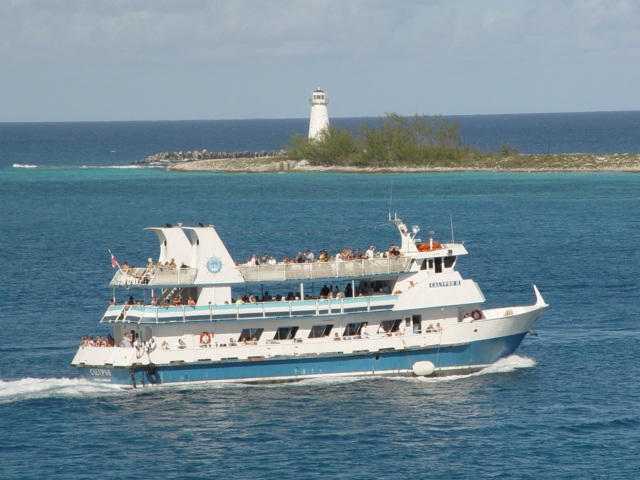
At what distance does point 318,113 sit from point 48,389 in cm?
12015

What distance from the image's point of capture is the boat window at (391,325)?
1768 inches

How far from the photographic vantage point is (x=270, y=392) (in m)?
42.1

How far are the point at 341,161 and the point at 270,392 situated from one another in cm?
11010

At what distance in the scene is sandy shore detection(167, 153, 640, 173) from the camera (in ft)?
456

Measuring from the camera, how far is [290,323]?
145 feet

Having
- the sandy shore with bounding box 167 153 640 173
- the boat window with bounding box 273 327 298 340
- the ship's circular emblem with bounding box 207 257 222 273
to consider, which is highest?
the sandy shore with bounding box 167 153 640 173

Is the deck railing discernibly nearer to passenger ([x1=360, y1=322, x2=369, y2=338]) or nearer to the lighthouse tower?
passenger ([x1=360, y1=322, x2=369, y2=338])

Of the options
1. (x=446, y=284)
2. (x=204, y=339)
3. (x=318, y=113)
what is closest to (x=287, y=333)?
(x=204, y=339)

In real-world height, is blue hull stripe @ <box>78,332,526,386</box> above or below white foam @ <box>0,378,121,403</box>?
above

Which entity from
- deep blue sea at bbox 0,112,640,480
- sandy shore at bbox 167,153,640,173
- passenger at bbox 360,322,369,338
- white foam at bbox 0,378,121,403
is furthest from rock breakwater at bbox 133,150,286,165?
white foam at bbox 0,378,121,403

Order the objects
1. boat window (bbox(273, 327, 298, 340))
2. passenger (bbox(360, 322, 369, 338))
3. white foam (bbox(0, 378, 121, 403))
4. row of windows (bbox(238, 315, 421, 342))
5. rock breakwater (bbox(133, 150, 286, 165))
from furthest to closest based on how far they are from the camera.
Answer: rock breakwater (bbox(133, 150, 286, 165)) → boat window (bbox(273, 327, 298, 340)) → row of windows (bbox(238, 315, 421, 342)) → passenger (bbox(360, 322, 369, 338)) → white foam (bbox(0, 378, 121, 403))

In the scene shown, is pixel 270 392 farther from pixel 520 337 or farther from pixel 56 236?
pixel 56 236

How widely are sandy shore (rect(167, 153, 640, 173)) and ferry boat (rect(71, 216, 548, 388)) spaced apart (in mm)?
97914

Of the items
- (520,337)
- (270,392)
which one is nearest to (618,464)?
(520,337)
